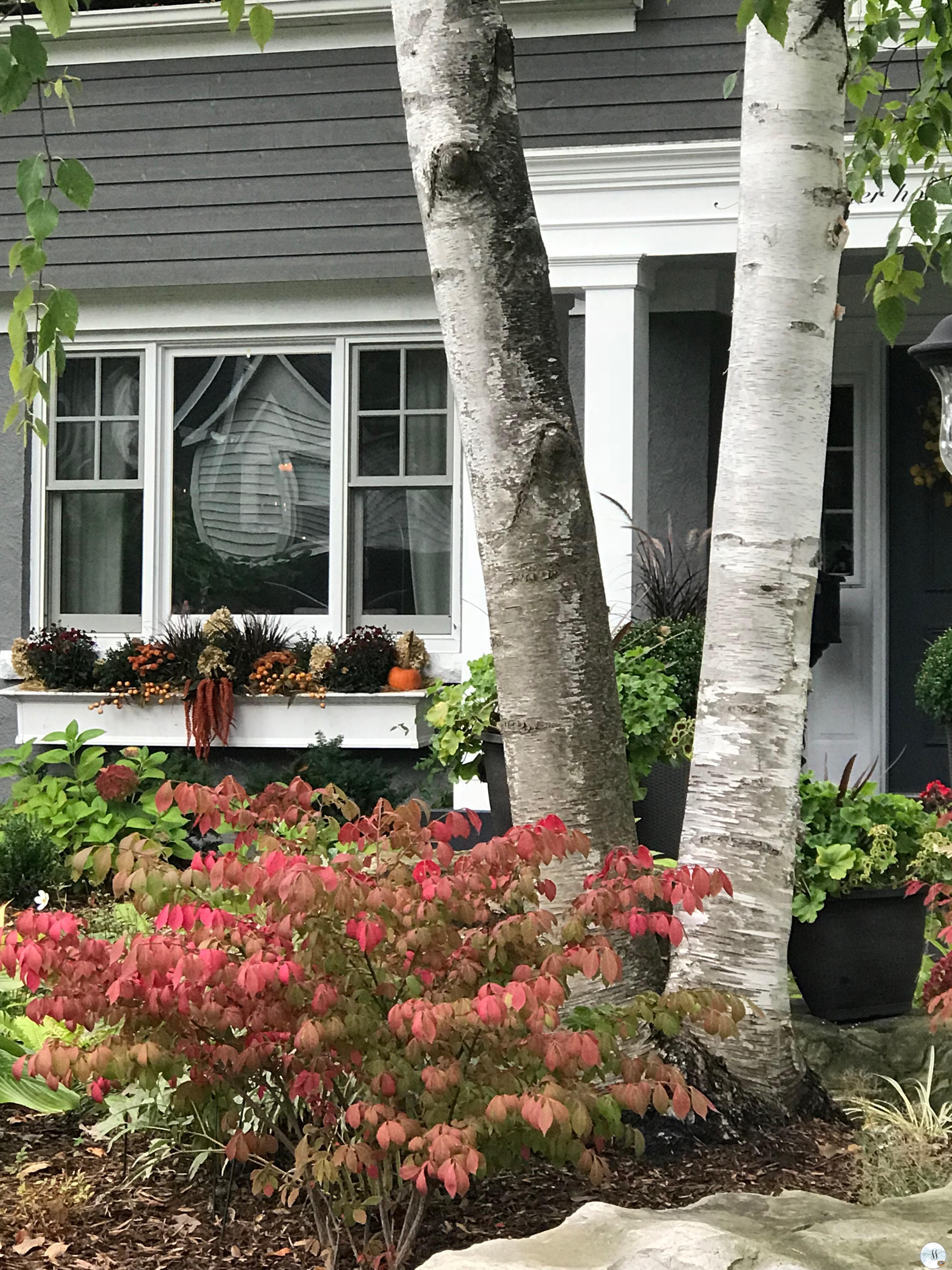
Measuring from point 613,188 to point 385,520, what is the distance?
2.16 m

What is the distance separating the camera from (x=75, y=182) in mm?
2689

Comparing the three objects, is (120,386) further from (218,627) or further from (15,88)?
(15,88)

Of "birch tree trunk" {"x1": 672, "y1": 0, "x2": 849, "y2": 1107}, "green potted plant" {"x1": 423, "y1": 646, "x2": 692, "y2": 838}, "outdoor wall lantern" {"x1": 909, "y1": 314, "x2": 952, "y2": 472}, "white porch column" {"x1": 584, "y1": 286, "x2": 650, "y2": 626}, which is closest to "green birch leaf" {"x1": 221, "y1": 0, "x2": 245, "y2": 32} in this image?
"birch tree trunk" {"x1": 672, "y1": 0, "x2": 849, "y2": 1107}

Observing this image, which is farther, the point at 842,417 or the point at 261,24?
the point at 842,417

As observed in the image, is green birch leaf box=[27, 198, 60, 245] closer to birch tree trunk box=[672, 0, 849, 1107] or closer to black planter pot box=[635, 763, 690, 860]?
birch tree trunk box=[672, 0, 849, 1107]

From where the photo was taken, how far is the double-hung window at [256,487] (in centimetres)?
766

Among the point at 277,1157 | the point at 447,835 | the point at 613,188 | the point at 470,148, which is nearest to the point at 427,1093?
the point at 447,835

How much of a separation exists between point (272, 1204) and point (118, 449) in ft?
18.6

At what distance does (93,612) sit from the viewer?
7.98 meters

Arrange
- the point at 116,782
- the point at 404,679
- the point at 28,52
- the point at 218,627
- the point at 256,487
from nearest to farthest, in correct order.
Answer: the point at 28,52
the point at 116,782
the point at 404,679
the point at 218,627
the point at 256,487

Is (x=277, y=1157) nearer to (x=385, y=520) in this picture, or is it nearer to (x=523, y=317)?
(x=523, y=317)

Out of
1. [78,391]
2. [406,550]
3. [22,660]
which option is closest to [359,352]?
[406,550]

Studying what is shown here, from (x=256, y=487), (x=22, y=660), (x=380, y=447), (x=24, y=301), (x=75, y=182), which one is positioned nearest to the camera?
(x=75, y=182)

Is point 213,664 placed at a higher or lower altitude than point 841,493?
lower
